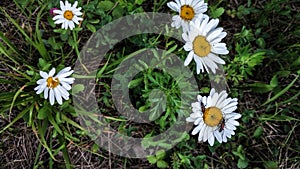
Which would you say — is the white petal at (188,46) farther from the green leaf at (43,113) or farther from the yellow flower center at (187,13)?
the green leaf at (43,113)

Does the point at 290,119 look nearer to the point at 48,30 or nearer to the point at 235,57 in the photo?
the point at 235,57

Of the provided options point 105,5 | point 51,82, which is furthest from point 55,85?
point 105,5

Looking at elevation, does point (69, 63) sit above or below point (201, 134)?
above

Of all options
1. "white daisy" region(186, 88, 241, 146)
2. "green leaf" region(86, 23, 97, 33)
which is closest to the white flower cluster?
"white daisy" region(186, 88, 241, 146)

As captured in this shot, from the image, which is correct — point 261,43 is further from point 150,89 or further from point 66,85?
point 66,85

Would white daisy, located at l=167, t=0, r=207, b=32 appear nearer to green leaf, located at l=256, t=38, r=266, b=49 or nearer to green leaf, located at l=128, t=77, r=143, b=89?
green leaf, located at l=128, t=77, r=143, b=89

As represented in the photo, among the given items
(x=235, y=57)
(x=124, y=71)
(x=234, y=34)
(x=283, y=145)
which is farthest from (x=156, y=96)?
(x=283, y=145)
